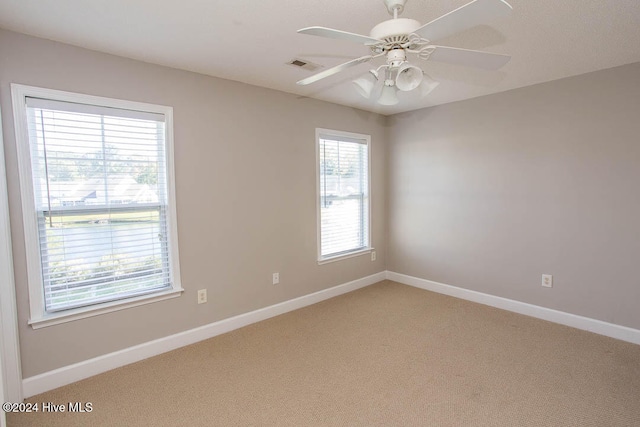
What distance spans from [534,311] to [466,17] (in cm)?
317

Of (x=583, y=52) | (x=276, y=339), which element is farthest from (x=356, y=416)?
(x=583, y=52)

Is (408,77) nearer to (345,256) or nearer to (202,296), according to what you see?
(202,296)

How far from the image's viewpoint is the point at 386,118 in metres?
4.49

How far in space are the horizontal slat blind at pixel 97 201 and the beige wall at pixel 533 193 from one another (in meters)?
3.05

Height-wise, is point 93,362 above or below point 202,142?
below

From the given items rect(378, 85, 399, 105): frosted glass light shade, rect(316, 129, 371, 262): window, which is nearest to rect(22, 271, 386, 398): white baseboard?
rect(316, 129, 371, 262): window

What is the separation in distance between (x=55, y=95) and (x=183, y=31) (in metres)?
0.98

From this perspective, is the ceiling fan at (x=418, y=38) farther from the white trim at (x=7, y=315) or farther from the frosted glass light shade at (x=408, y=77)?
the white trim at (x=7, y=315)

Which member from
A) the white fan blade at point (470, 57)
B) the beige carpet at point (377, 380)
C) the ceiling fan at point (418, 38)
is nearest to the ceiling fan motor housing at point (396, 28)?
the ceiling fan at point (418, 38)

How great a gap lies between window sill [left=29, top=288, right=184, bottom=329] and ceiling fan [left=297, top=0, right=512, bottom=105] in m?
2.14

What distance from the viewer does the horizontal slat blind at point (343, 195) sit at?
3857 mm

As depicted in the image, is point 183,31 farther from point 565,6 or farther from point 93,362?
point 93,362

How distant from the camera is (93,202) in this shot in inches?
91.5

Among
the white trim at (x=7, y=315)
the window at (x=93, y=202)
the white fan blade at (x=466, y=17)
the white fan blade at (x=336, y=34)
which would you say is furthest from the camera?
the window at (x=93, y=202)
